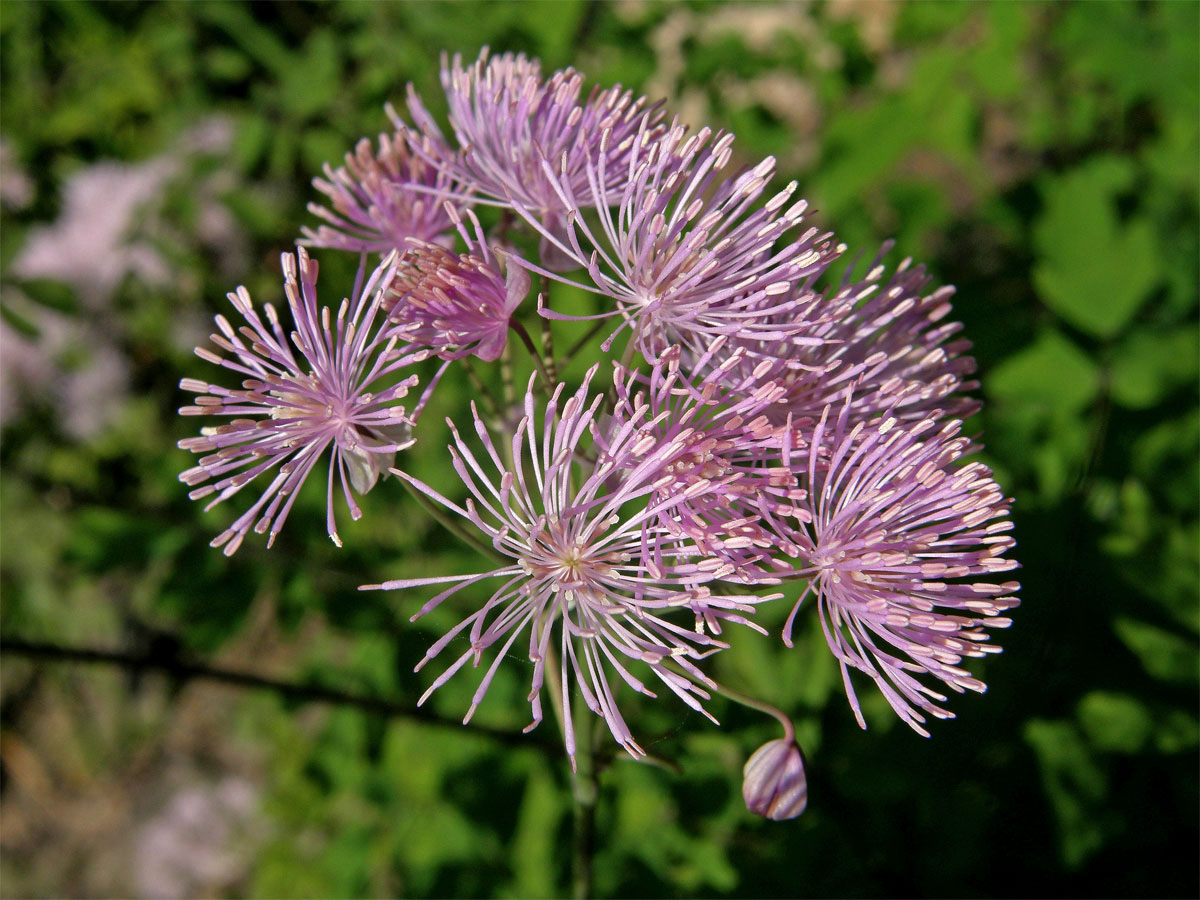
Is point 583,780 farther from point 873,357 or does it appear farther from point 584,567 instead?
point 873,357

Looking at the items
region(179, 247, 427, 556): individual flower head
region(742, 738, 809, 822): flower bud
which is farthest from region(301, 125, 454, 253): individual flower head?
region(742, 738, 809, 822): flower bud

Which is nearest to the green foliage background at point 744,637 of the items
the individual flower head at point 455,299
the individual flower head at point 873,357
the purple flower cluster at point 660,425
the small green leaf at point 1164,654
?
the small green leaf at point 1164,654

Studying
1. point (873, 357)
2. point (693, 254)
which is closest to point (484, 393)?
point (693, 254)

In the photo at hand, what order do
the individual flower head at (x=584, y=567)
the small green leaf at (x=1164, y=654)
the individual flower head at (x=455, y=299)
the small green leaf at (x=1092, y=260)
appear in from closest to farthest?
the individual flower head at (x=584, y=567)
the individual flower head at (x=455, y=299)
the small green leaf at (x=1164, y=654)
the small green leaf at (x=1092, y=260)

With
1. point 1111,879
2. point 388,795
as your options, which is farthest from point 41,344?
point 1111,879

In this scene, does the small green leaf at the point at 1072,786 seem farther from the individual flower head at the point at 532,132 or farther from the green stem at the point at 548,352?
the individual flower head at the point at 532,132

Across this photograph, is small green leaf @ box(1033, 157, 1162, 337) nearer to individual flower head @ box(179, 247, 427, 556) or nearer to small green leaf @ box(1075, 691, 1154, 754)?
small green leaf @ box(1075, 691, 1154, 754)
